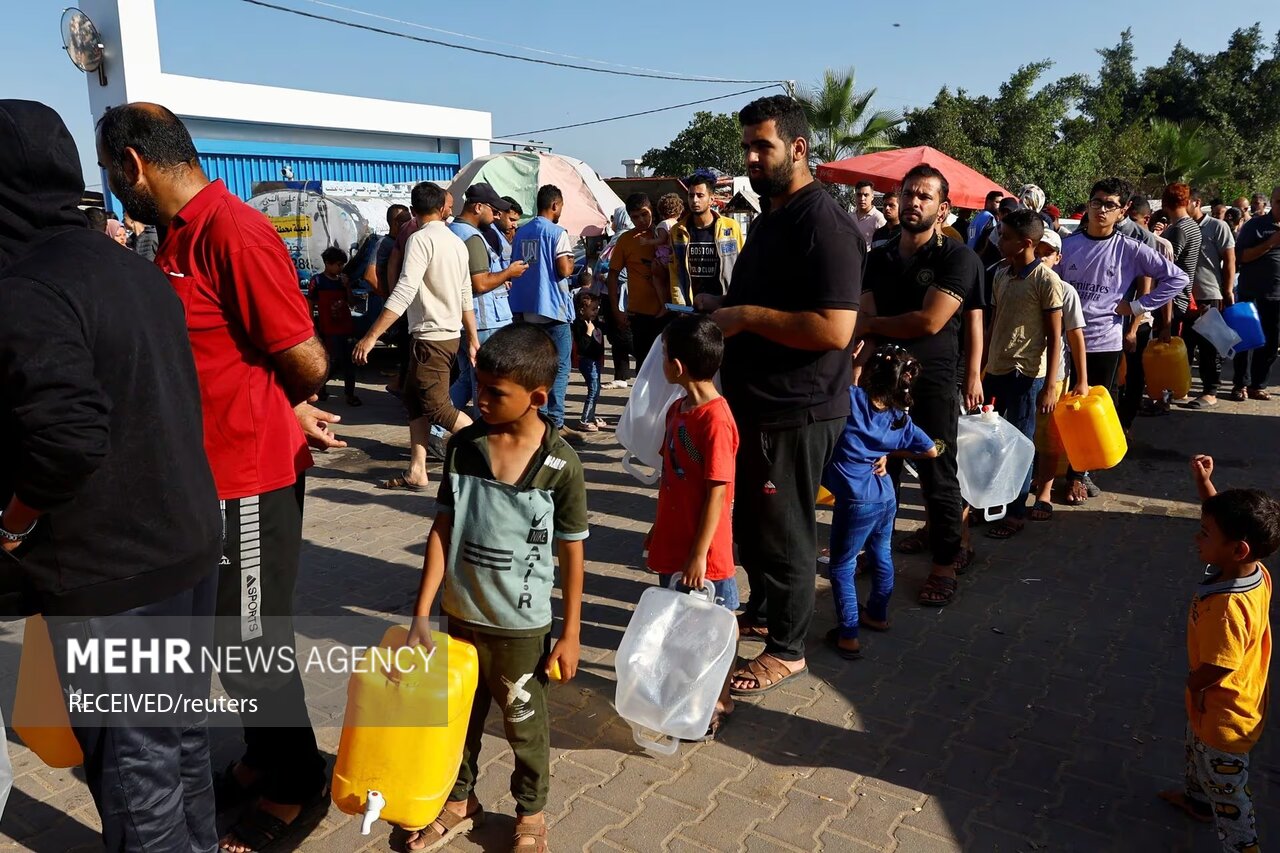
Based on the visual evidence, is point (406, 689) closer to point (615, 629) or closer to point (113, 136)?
point (113, 136)

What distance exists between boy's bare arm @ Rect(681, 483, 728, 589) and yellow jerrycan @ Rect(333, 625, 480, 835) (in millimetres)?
951

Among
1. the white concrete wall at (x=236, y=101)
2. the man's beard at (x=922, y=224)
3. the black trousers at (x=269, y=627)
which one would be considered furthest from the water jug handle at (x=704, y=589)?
the white concrete wall at (x=236, y=101)

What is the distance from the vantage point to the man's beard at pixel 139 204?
2.55m

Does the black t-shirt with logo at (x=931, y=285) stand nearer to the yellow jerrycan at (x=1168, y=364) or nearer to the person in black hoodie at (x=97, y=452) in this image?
the person in black hoodie at (x=97, y=452)

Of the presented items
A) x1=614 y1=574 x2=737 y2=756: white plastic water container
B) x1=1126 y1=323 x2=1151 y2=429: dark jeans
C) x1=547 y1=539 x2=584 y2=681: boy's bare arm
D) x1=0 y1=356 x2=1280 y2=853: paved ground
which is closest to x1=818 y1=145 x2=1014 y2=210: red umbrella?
x1=1126 y1=323 x2=1151 y2=429: dark jeans

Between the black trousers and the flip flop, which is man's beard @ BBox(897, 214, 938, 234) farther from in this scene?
the flip flop

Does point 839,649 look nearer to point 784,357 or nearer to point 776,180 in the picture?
point 784,357

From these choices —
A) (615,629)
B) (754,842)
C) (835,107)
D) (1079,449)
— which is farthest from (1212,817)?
(835,107)

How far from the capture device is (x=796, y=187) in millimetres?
3424

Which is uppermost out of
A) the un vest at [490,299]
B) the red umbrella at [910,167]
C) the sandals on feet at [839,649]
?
the red umbrella at [910,167]

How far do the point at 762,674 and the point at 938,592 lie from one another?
4.36ft

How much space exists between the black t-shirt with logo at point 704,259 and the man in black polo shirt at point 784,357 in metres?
2.91

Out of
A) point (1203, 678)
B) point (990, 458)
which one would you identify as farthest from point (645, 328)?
A: point (1203, 678)

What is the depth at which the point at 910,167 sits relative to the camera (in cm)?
1032
